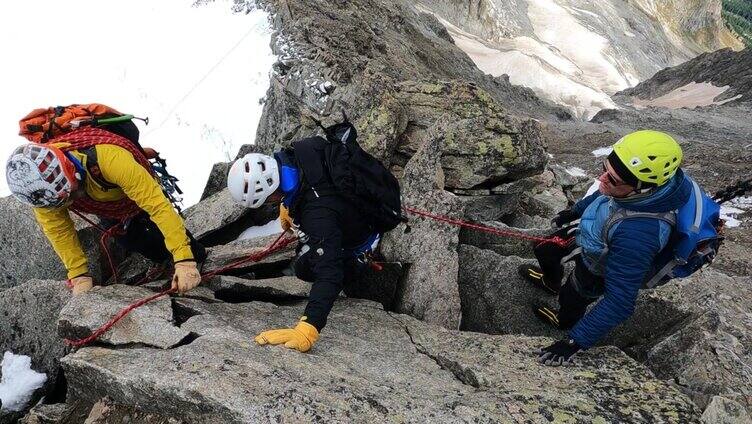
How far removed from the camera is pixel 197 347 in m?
4.18

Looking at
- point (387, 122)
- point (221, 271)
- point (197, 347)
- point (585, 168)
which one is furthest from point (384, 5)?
point (197, 347)

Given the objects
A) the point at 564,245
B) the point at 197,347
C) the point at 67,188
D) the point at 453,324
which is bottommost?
the point at 453,324

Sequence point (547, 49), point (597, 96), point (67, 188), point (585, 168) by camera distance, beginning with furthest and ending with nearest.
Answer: point (547, 49) < point (597, 96) < point (585, 168) < point (67, 188)

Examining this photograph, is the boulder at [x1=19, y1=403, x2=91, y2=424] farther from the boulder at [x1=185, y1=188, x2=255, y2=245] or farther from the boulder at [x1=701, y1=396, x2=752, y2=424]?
the boulder at [x1=701, y1=396, x2=752, y2=424]

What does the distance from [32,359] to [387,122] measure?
5813 millimetres

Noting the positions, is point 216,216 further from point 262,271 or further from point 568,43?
point 568,43


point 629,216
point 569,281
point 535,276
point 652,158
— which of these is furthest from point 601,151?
point 652,158

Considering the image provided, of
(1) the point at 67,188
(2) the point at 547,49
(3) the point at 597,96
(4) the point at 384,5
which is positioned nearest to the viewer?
(1) the point at 67,188

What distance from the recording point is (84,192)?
208 inches

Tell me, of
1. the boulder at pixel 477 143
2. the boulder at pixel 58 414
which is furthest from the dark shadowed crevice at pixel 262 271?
the boulder at pixel 477 143

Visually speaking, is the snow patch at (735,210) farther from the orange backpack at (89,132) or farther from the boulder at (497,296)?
the orange backpack at (89,132)

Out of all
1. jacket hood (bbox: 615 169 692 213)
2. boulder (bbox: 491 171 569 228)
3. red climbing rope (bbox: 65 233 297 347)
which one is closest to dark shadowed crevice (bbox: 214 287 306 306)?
red climbing rope (bbox: 65 233 297 347)

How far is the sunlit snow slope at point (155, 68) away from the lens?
1418cm

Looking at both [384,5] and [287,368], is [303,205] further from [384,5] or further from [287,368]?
[384,5]
